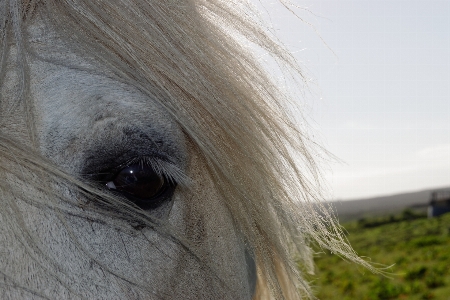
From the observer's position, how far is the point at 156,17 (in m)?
1.28

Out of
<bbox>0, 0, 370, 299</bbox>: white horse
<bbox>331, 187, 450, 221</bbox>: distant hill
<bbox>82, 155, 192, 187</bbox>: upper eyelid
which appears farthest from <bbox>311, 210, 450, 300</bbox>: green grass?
<bbox>331, 187, 450, 221</bbox>: distant hill

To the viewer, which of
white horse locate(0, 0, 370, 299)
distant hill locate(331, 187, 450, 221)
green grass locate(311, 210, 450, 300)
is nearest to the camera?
white horse locate(0, 0, 370, 299)

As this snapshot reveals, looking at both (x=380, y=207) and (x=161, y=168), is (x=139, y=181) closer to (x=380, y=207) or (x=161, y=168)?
(x=161, y=168)

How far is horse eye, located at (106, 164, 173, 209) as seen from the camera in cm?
117

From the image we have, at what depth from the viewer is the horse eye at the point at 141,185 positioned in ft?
3.84

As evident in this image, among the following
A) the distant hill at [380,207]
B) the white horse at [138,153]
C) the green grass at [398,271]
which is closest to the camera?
the white horse at [138,153]

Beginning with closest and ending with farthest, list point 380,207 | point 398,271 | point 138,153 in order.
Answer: point 138,153 < point 398,271 < point 380,207

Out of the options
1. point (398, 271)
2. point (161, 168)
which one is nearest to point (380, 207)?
point (398, 271)

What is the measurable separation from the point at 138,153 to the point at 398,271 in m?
13.2

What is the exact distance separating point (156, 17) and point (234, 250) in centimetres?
71

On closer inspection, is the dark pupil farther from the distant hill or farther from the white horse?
the distant hill

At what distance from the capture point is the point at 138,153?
115 cm

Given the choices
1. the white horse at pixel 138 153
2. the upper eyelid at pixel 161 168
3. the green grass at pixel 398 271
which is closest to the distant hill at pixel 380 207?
the green grass at pixel 398 271

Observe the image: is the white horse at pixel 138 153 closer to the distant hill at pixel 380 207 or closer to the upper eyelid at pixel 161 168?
the upper eyelid at pixel 161 168
